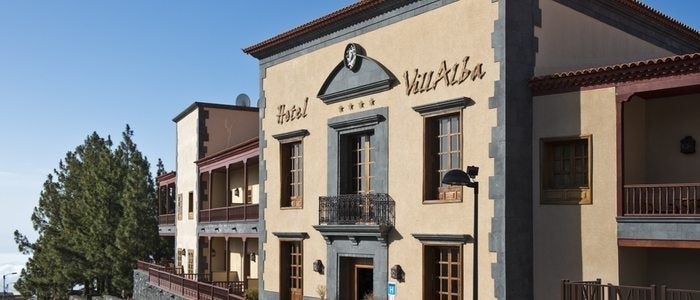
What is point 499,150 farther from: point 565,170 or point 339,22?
point 339,22

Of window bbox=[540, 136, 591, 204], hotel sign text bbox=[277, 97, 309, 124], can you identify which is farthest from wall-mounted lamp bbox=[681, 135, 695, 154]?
hotel sign text bbox=[277, 97, 309, 124]

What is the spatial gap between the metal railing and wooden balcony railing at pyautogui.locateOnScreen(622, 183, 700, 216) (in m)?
6.30

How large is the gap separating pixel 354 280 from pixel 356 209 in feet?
7.04

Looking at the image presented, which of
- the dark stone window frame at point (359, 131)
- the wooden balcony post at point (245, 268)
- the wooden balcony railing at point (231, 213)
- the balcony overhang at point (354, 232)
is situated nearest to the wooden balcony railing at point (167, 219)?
the wooden balcony railing at point (231, 213)

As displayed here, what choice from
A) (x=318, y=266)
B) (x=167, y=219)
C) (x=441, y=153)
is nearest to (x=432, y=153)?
(x=441, y=153)

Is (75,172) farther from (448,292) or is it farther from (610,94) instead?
(610,94)

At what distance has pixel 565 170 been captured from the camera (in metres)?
17.6

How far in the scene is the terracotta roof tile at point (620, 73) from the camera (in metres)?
15.4

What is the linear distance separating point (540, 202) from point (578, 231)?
3.60ft

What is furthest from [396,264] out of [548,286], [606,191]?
[606,191]

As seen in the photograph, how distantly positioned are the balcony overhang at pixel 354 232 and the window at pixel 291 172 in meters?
2.38

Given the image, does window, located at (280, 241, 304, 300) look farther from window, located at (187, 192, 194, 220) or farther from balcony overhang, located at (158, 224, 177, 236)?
balcony overhang, located at (158, 224, 177, 236)

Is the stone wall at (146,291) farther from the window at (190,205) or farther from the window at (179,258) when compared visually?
the window at (190,205)

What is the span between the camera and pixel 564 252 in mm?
17297
